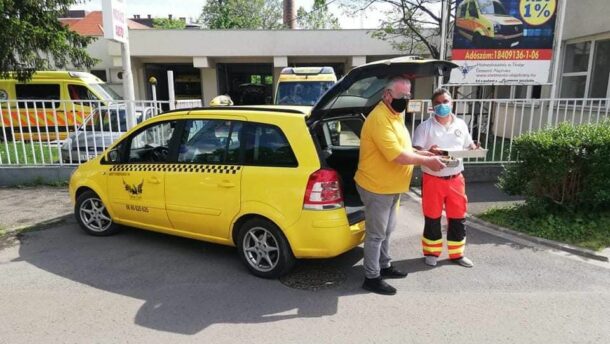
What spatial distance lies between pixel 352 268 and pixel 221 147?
179 cm

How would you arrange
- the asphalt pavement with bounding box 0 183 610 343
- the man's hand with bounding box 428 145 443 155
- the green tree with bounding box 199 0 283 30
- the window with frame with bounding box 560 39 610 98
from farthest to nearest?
the green tree with bounding box 199 0 283 30, the window with frame with bounding box 560 39 610 98, the man's hand with bounding box 428 145 443 155, the asphalt pavement with bounding box 0 183 610 343

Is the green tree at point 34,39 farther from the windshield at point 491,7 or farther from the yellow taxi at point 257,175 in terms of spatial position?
the windshield at point 491,7

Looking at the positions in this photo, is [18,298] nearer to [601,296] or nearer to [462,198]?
[462,198]

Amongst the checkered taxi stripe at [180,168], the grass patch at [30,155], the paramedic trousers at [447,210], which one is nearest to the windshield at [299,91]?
the grass patch at [30,155]

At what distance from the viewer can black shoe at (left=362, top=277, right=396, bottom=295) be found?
3.75 meters

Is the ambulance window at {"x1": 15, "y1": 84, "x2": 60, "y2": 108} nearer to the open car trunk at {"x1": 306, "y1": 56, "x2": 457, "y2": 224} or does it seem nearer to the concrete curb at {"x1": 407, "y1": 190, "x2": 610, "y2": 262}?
the open car trunk at {"x1": 306, "y1": 56, "x2": 457, "y2": 224}

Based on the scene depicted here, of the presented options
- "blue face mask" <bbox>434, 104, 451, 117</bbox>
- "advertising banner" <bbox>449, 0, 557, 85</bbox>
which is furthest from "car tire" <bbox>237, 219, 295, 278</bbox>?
"advertising banner" <bbox>449, 0, 557, 85</bbox>

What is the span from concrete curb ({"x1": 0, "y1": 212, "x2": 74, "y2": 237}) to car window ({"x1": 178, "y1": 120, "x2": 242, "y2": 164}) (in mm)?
2711

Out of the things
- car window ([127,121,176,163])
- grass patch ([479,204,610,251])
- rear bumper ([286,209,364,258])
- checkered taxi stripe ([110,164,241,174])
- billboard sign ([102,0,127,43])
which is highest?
billboard sign ([102,0,127,43])

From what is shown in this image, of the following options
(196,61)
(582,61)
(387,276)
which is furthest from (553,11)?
(196,61)

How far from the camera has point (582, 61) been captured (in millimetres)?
9773

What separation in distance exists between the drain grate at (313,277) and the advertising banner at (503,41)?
488cm

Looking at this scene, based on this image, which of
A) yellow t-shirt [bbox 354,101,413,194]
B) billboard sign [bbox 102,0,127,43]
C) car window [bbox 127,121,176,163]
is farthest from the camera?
billboard sign [bbox 102,0,127,43]

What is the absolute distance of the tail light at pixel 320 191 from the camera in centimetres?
366
